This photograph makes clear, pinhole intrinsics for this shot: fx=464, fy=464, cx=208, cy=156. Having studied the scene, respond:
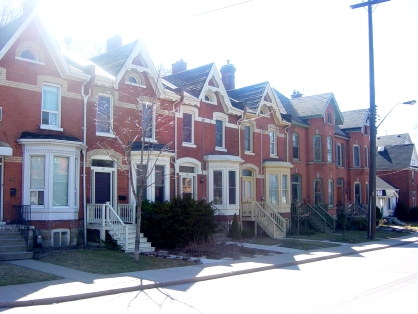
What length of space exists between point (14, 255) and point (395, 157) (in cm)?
4790

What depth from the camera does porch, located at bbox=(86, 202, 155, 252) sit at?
18.0m

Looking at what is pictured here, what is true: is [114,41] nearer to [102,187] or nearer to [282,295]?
[102,187]

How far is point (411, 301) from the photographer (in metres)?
9.74

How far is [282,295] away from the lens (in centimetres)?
1066

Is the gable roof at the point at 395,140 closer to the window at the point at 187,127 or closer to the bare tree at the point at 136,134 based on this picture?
the window at the point at 187,127

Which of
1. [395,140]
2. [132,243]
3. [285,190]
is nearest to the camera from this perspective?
[132,243]

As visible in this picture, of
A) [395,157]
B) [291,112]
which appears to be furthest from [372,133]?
[395,157]

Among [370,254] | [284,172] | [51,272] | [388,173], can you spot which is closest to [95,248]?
[51,272]

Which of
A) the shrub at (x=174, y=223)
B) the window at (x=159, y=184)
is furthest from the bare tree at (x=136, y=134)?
the shrub at (x=174, y=223)

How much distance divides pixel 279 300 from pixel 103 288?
4.15 m

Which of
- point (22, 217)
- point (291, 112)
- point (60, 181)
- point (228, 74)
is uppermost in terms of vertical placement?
point (228, 74)

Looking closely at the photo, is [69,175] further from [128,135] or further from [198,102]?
[198,102]

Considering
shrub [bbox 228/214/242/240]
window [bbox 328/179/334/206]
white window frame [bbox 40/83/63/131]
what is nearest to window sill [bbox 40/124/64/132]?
white window frame [bbox 40/83/63/131]

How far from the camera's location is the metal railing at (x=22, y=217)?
1644cm
